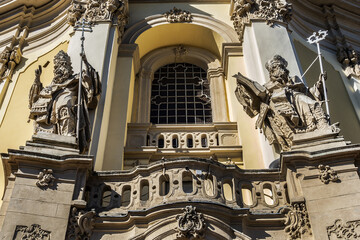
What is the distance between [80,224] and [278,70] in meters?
5.29

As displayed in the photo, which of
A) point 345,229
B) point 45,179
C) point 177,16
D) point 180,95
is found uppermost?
point 177,16

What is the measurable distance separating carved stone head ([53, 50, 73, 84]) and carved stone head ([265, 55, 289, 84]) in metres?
4.38

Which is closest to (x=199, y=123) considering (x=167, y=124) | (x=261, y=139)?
(x=167, y=124)

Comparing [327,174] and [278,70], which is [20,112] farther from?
[327,174]

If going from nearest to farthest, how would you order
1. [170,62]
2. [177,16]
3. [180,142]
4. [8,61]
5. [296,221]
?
[296,221] < [180,142] < [8,61] < [177,16] < [170,62]

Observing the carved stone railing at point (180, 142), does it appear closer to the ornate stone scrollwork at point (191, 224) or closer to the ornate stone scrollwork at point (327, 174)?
the ornate stone scrollwork at point (327, 174)

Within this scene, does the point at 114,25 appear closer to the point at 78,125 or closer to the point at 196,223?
the point at 78,125

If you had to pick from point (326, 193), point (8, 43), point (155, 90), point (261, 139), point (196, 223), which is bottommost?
point (196, 223)

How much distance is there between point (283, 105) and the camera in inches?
372

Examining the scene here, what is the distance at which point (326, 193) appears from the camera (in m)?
7.74

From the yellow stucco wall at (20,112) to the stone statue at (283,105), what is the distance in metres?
6.00

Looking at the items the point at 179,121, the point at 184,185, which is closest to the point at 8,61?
the point at 179,121

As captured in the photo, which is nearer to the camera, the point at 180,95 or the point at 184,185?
the point at 184,185

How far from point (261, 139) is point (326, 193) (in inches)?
120
